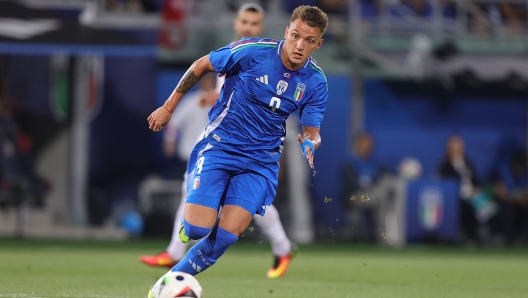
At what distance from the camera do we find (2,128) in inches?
625

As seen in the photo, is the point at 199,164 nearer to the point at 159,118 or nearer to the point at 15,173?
the point at 159,118

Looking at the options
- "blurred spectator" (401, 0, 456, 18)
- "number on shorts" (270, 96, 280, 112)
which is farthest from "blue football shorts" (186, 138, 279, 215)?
"blurred spectator" (401, 0, 456, 18)

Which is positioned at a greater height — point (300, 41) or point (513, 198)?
point (300, 41)

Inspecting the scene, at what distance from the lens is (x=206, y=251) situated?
268 inches

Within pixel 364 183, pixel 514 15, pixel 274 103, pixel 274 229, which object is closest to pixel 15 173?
pixel 364 183

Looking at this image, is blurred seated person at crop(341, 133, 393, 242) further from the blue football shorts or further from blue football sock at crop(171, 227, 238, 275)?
blue football sock at crop(171, 227, 238, 275)

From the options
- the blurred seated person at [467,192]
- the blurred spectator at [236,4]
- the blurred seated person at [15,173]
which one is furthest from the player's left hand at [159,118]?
the blurred spectator at [236,4]

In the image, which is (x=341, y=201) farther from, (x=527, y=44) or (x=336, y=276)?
(x=336, y=276)

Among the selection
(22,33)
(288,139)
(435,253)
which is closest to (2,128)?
(22,33)

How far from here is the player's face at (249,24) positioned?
31.5ft

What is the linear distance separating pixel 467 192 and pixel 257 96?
1069cm

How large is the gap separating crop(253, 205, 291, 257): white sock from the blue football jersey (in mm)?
2594

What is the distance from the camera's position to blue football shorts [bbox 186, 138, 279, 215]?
687 centimetres

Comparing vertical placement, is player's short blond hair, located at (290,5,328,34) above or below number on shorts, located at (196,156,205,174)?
above
